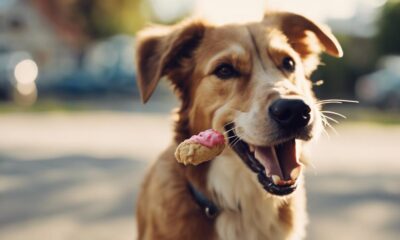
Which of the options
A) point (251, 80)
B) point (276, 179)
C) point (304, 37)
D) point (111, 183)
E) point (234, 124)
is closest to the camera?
point (276, 179)

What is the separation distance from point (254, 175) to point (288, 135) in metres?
0.40

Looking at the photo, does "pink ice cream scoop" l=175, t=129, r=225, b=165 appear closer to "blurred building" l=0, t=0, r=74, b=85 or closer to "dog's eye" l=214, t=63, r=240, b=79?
"dog's eye" l=214, t=63, r=240, b=79

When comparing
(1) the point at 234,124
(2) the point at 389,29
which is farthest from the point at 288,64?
(2) the point at 389,29

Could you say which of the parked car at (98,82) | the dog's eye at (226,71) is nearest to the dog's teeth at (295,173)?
the dog's eye at (226,71)

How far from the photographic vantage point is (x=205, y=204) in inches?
152

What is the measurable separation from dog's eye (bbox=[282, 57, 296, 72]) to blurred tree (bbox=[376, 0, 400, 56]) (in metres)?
26.6

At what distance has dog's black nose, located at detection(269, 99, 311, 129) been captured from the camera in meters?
3.43

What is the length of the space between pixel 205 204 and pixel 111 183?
178 inches

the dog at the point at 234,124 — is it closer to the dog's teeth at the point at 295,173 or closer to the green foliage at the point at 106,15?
the dog's teeth at the point at 295,173

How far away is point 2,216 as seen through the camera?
628cm

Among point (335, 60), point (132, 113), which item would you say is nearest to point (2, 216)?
point (132, 113)

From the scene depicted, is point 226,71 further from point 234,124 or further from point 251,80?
point 234,124

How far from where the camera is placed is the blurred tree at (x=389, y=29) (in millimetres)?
29266

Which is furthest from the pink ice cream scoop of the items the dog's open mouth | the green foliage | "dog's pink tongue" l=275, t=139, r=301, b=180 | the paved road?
the green foliage
